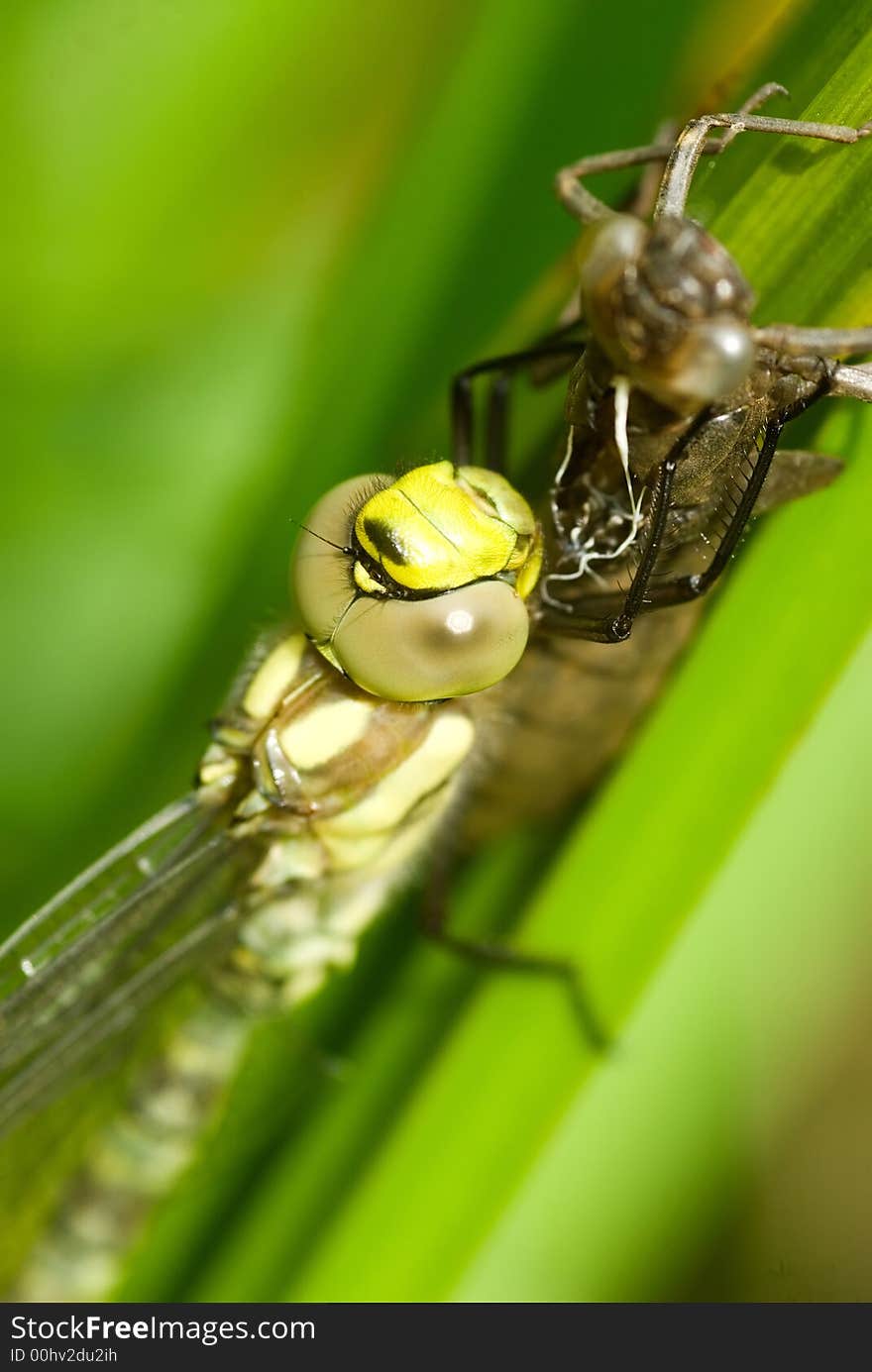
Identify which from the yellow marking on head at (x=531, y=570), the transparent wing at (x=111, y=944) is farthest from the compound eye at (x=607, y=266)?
the transparent wing at (x=111, y=944)

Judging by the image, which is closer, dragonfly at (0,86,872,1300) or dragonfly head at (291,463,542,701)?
dragonfly at (0,86,872,1300)

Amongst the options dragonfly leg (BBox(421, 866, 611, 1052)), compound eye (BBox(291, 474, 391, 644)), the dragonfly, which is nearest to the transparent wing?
the dragonfly

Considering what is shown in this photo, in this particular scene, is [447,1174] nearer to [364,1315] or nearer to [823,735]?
[364,1315]

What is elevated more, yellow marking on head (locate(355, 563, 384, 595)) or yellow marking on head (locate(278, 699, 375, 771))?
yellow marking on head (locate(355, 563, 384, 595))

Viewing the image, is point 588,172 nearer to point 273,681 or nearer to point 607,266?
point 607,266

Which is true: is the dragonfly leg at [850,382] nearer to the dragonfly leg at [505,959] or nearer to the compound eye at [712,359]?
the compound eye at [712,359]

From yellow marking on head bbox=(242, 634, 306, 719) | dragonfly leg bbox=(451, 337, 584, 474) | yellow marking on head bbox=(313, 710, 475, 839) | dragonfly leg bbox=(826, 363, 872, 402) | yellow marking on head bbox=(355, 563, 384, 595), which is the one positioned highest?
dragonfly leg bbox=(826, 363, 872, 402)

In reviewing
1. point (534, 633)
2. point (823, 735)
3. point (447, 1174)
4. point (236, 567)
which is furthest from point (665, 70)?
point (447, 1174)

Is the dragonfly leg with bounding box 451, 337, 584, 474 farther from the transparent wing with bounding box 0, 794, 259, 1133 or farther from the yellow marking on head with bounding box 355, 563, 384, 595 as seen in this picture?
the transparent wing with bounding box 0, 794, 259, 1133
